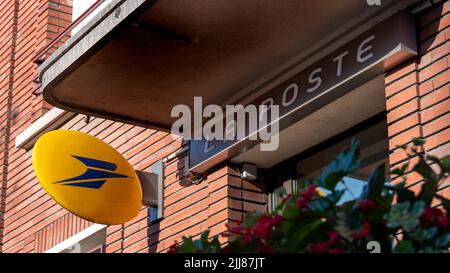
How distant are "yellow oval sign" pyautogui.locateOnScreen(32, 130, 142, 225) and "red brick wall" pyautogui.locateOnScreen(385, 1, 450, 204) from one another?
247 cm

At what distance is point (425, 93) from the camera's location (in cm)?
572

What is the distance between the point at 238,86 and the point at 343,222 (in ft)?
15.7

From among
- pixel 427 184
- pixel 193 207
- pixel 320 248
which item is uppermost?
pixel 193 207

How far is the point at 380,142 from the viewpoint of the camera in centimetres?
672

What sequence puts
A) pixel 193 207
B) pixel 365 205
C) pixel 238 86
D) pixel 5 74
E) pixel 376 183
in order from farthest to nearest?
pixel 5 74 → pixel 193 207 → pixel 238 86 → pixel 376 183 → pixel 365 205

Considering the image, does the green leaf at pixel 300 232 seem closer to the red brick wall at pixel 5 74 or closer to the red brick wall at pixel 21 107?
the red brick wall at pixel 21 107

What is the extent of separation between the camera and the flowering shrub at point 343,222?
226 cm

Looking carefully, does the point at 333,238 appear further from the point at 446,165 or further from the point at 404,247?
the point at 446,165

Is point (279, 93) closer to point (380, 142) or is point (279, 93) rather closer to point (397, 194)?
point (380, 142)

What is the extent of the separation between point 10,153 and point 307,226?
29.9 feet

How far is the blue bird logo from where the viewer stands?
23.9 ft

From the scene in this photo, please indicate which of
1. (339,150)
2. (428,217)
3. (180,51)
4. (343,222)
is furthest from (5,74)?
(428,217)
